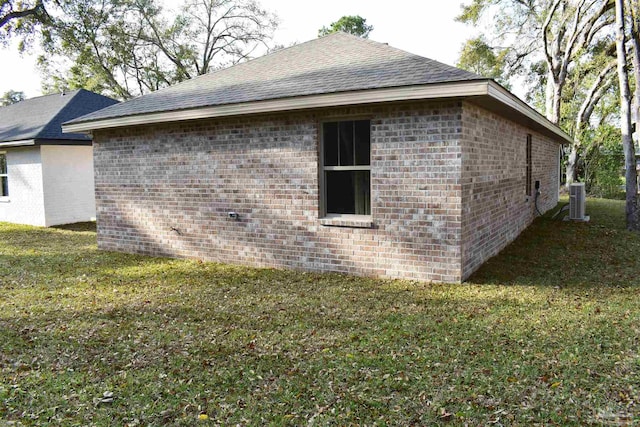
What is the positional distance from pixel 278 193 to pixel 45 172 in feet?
33.1

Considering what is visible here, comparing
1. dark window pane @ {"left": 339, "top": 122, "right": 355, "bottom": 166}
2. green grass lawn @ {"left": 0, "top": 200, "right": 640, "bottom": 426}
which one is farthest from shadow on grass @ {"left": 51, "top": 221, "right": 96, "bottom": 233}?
dark window pane @ {"left": 339, "top": 122, "right": 355, "bottom": 166}

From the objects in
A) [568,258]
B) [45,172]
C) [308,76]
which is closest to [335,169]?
[308,76]

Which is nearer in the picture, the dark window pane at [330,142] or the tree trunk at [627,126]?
the dark window pane at [330,142]

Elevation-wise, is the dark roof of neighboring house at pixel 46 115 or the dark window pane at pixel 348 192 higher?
the dark roof of neighboring house at pixel 46 115

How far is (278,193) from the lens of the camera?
7.50 meters

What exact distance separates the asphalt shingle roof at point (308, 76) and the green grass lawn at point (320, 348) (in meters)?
2.70

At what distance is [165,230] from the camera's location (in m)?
8.81

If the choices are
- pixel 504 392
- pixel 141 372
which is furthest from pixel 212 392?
pixel 504 392

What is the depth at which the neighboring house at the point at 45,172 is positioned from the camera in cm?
1424

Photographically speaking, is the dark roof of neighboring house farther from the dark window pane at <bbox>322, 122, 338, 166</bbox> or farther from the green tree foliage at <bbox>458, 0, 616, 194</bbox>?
the green tree foliage at <bbox>458, 0, 616, 194</bbox>

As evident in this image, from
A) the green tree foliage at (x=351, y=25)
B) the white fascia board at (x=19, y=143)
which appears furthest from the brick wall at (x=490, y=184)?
the green tree foliage at (x=351, y=25)

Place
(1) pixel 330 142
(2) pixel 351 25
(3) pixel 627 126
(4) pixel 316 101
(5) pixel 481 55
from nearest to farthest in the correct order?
1. (4) pixel 316 101
2. (1) pixel 330 142
3. (3) pixel 627 126
4. (5) pixel 481 55
5. (2) pixel 351 25

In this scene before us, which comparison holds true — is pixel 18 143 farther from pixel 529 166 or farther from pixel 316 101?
pixel 529 166

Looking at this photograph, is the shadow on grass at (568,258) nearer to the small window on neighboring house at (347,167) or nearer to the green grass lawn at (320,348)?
the green grass lawn at (320,348)
